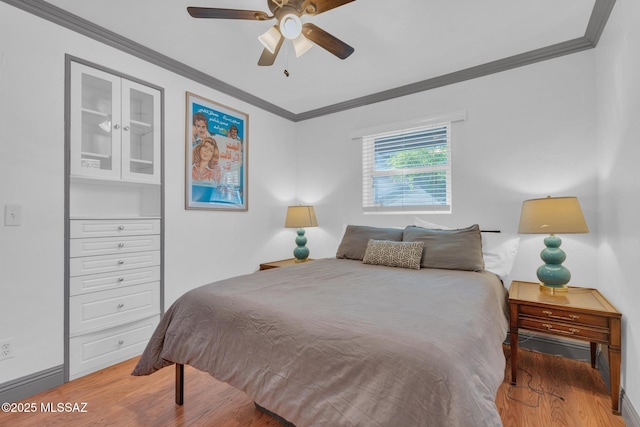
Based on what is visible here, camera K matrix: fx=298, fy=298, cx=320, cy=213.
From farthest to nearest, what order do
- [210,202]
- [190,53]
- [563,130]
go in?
[210,202]
[190,53]
[563,130]

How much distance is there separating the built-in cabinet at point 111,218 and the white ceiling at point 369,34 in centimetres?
46

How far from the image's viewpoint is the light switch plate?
1852 mm

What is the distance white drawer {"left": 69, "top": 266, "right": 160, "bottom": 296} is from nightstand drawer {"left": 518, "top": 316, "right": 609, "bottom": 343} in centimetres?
285

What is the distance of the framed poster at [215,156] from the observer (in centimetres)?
292

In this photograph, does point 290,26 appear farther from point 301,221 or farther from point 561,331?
point 561,331

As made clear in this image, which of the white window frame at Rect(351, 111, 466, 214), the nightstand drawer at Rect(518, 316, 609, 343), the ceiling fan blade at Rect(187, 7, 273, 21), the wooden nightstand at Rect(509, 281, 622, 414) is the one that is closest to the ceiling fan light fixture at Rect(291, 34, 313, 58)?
the ceiling fan blade at Rect(187, 7, 273, 21)

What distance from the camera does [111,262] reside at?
7.56 feet

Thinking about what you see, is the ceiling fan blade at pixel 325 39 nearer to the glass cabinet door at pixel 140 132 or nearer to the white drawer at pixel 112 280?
the glass cabinet door at pixel 140 132

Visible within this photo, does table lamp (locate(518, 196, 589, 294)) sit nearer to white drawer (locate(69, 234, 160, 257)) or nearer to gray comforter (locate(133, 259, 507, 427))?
gray comforter (locate(133, 259, 507, 427))

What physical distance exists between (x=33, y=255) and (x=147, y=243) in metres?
0.71

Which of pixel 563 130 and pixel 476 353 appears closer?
pixel 476 353

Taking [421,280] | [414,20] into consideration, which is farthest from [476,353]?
[414,20]

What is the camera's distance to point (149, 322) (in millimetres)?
2574

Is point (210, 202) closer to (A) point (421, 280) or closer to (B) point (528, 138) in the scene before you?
(A) point (421, 280)
